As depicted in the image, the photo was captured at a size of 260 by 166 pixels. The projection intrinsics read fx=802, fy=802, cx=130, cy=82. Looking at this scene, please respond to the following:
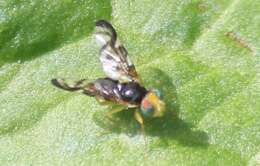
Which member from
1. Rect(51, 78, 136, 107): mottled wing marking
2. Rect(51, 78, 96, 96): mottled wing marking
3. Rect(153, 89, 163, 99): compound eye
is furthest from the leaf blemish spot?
Rect(51, 78, 96, 96): mottled wing marking

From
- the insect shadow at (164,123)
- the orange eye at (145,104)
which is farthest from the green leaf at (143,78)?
the orange eye at (145,104)

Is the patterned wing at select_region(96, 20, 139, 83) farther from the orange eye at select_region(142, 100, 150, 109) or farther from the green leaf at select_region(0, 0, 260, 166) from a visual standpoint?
the orange eye at select_region(142, 100, 150, 109)

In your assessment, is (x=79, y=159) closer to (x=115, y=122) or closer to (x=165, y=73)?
(x=115, y=122)

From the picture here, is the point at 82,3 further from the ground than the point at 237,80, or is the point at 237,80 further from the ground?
the point at 82,3

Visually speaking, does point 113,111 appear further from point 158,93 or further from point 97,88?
point 158,93

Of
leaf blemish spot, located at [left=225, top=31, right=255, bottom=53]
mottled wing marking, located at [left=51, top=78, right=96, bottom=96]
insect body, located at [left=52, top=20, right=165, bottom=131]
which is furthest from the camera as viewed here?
leaf blemish spot, located at [left=225, top=31, right=255, bottom=53]

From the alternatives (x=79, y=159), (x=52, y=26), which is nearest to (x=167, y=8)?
(x=52, y=26)
